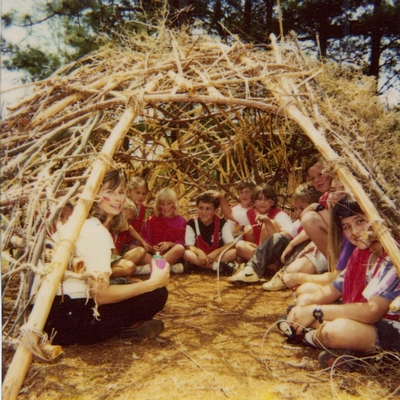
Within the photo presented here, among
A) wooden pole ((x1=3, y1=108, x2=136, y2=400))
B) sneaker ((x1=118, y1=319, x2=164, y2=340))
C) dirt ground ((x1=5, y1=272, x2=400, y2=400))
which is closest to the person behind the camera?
wooden pole ((x1=3, y1=108, x2=136, y2=400))

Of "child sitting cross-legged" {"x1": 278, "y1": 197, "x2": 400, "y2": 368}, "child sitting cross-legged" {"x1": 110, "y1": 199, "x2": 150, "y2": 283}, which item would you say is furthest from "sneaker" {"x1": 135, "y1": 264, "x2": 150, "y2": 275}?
"child sitting cross-legged" {"x1": 278, "y1": 197, "x2": 400, "y2": 368}

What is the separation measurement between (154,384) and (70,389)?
1.49 feet

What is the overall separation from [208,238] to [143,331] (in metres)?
2.27

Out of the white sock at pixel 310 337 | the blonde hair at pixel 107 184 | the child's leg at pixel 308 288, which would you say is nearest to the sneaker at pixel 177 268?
the child's leg at pixel 308 288

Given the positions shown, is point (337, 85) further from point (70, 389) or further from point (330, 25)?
point (330, 25)

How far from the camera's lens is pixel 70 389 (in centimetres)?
229

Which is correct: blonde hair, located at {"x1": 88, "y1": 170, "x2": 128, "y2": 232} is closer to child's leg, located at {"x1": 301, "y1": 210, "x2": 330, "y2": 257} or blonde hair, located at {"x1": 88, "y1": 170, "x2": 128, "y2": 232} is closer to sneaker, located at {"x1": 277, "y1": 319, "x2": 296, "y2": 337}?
sneaker, located at {"x1": 277, "y1": 319, "x2": 296, "y2": 337}

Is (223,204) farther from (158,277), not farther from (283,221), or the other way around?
(158,277)

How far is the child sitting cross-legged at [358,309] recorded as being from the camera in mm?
2244

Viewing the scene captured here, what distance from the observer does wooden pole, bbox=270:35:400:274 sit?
2.13m

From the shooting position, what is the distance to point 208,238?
5.08 metres

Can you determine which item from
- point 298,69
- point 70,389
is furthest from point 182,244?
point 70,389

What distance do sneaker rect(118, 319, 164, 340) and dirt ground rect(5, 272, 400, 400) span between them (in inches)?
1.7

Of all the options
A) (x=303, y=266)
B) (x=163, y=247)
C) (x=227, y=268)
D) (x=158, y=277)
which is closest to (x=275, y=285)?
(x=303, y=266)
